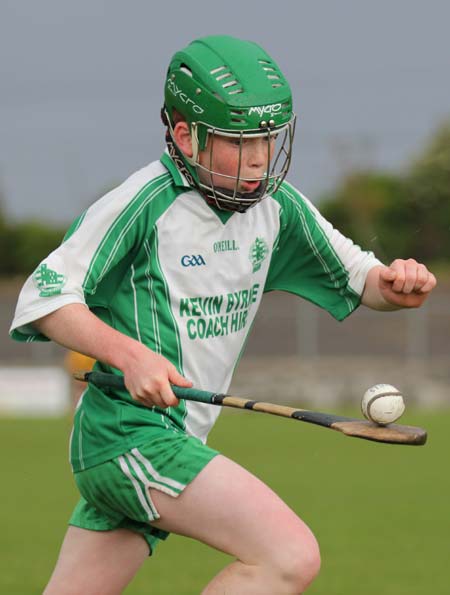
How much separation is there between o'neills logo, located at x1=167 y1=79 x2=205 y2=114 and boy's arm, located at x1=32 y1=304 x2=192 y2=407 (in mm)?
768

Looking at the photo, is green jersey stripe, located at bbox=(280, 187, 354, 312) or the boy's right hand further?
green jersey stripe, located at bbox=(280, 187, 354, 312)

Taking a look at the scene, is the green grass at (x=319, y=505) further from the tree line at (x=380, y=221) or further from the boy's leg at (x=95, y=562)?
the tree line at (x=380, y=221)

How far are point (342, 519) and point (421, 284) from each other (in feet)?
20.0

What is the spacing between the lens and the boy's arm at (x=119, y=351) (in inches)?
148

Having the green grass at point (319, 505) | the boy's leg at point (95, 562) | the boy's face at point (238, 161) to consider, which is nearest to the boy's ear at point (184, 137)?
the boy's face at point (238, 161)

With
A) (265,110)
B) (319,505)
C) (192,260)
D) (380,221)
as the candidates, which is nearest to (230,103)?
(265,110)

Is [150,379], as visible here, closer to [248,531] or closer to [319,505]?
[248,531]

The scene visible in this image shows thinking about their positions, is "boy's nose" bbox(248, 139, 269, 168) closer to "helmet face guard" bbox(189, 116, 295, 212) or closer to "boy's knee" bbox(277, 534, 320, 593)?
"helmet face guard" bbox(189, 116, 295, 212)

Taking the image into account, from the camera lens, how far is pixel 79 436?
4316 millimetres

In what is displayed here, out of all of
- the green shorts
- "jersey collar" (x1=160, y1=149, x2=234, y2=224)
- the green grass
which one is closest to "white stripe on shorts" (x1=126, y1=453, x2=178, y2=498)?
the green shorts

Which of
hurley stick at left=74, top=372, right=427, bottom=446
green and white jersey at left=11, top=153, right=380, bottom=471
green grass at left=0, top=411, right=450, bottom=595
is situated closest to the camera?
hurley stick at left=74, top=372, right=427, bottom=446

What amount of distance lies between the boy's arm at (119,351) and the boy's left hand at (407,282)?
0.98 metres

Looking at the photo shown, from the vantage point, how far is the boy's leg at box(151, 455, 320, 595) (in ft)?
12.6

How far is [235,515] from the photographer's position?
152 inches
